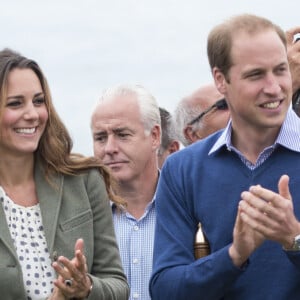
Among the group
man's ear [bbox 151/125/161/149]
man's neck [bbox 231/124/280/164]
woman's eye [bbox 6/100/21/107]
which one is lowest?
man's ear [bbox 151/125/161/149]

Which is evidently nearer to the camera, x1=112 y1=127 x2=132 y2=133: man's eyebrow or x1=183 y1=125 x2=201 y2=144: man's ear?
x1=112 y1=127 x2=132 y2=133: man's eyebrow

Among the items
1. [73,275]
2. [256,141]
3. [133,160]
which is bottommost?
[73,275]

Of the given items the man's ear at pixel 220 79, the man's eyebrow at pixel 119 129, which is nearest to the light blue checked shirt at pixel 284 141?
the man's ear at pixel 220 79

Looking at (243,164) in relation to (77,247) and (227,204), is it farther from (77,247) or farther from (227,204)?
(77,247)

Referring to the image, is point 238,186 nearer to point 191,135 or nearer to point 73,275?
point 73,275

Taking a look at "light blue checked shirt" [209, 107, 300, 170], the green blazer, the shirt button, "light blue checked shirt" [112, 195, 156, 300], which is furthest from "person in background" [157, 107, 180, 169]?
"light blue checked shirt" [209, 107, 300, 170]

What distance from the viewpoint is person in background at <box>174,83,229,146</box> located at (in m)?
8.41

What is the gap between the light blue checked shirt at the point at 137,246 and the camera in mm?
7133

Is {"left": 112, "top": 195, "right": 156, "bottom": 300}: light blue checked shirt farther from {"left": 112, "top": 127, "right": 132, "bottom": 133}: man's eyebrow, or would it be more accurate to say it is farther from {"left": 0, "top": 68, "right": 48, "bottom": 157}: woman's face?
{"left": 0, "top": 68, "right": 48, "bottom": 157}: woman's face

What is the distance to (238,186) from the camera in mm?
5727

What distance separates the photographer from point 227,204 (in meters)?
5.72

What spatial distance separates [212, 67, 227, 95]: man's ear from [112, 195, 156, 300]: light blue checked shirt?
5.39 ft

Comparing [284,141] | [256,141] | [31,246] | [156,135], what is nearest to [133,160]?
[156,135]

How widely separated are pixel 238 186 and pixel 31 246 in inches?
50.2
